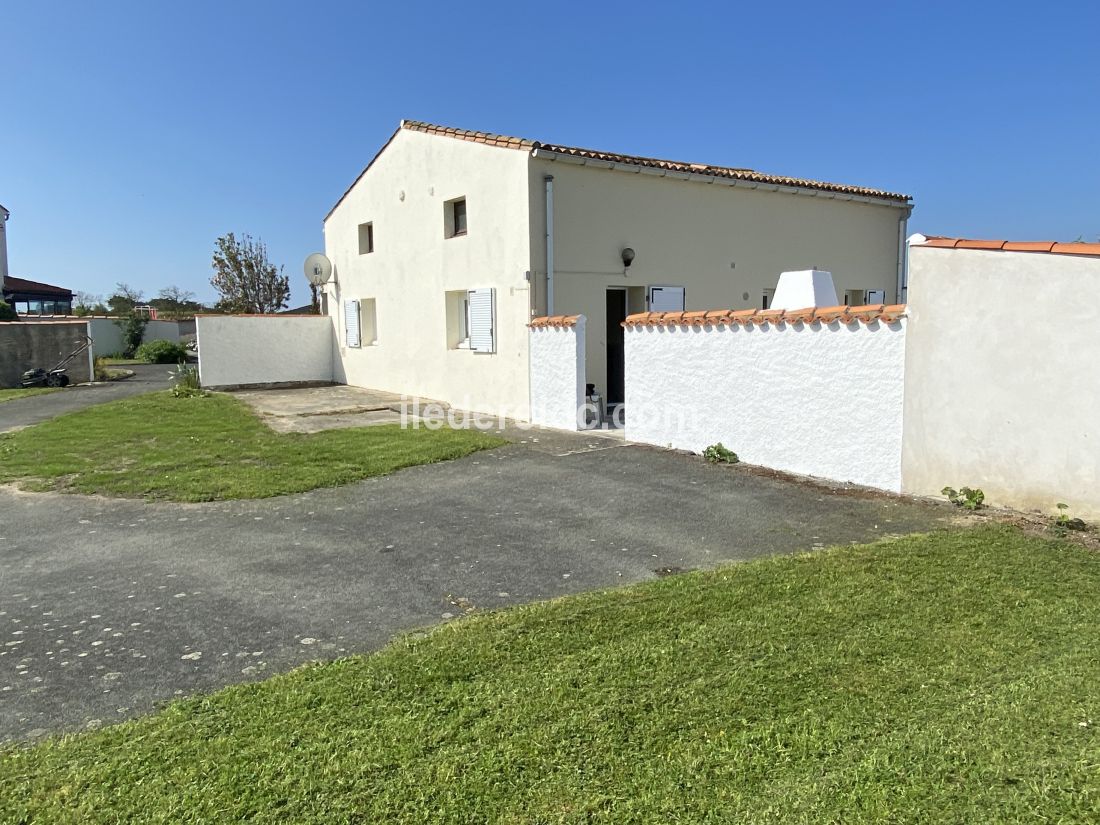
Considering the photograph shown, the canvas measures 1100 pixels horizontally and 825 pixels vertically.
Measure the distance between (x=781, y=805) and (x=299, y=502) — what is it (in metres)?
6.56

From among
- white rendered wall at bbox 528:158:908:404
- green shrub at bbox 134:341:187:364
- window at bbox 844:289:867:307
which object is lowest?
green shrub at bbox 134:341:187:364

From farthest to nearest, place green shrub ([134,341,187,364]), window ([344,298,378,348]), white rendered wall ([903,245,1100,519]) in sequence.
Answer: green shrub ([134,341,187,364]) < window ([344,298,378,348]) < white rendered wall ([903,245,1100,519])

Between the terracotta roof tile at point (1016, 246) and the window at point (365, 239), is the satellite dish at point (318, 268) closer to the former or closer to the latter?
the window at point (365, 239)

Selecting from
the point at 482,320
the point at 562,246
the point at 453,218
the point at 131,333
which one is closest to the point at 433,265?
the point at 453,218

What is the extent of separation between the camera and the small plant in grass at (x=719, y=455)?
937 cm

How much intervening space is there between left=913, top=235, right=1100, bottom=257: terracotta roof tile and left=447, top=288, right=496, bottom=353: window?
335 inches

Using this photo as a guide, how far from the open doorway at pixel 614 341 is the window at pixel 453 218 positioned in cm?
368

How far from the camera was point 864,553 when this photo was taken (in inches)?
219

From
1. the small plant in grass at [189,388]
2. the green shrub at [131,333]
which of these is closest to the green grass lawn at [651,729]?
the small plant in grass at [189,388]

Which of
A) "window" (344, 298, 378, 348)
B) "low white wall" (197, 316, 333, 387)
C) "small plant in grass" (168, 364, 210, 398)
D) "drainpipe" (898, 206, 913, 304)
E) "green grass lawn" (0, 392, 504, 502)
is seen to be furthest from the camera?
"low white wall" (197, 316, 333, 387)

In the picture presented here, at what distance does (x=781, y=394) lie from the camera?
8.69 m

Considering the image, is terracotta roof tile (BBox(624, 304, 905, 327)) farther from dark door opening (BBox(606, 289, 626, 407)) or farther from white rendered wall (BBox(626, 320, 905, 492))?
dark door opening (BBox(606, 289, 626, 407))

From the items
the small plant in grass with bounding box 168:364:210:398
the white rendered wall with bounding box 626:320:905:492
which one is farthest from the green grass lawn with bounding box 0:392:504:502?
the small plant in grass with bounding box 168:364:210:398

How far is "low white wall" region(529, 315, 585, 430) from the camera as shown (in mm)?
11992
